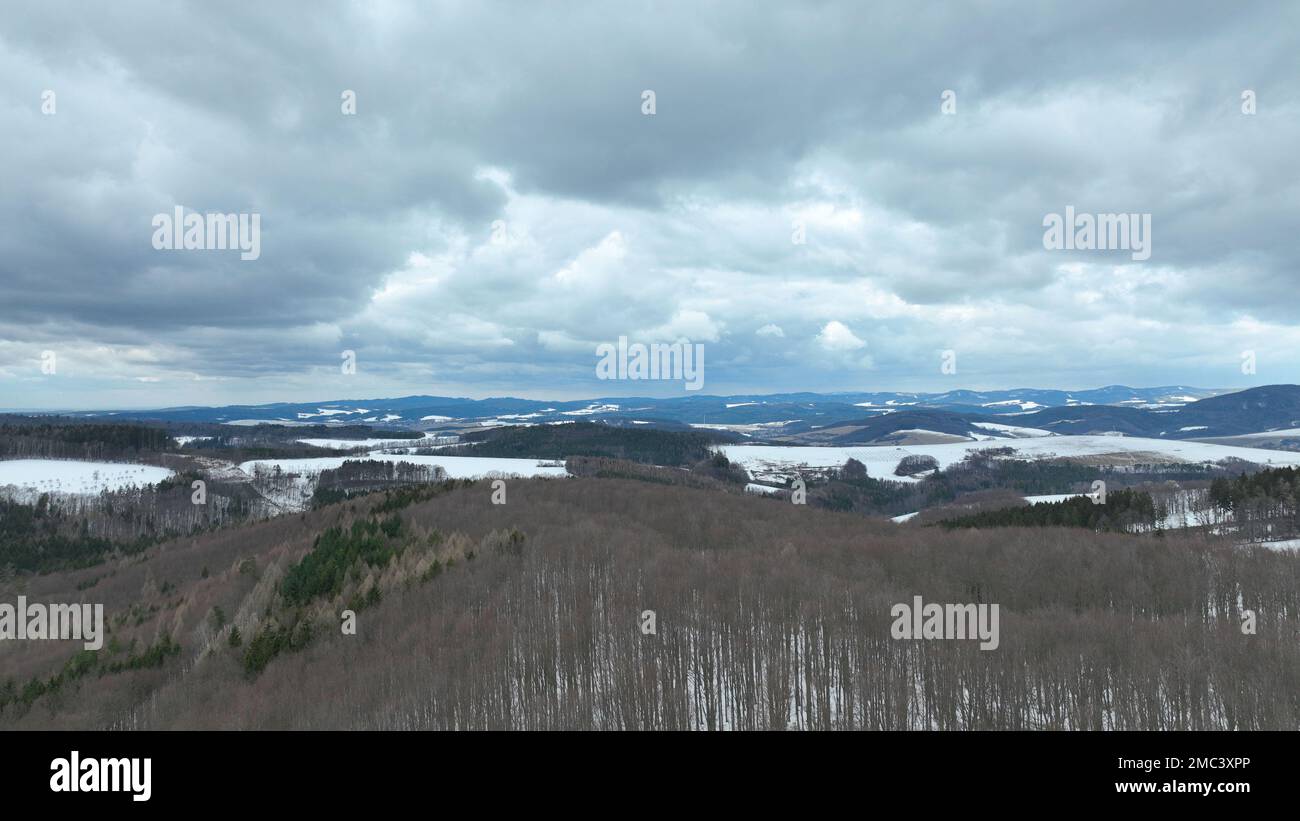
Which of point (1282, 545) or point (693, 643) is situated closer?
point (693, 643)

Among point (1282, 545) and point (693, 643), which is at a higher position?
point (693, 643)

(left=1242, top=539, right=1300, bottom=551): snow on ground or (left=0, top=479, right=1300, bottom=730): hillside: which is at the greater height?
(left=0, top=479, right=1300, bottom=730): hillside

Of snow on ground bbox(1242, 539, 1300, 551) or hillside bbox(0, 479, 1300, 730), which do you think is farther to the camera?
snow on ground bbox(1242, 539, 1300, 551)

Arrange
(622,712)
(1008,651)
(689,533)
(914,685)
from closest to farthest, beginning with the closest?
(622,712), (914,685), (1008,651), (689,533)

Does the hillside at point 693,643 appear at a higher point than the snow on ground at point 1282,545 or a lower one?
higher

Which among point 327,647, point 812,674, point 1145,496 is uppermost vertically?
point 812,674

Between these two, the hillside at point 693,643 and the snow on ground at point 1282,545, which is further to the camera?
the snow on ground at point 1282,545

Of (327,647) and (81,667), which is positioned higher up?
(327,647)

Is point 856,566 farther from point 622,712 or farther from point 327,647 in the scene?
point 327,647
